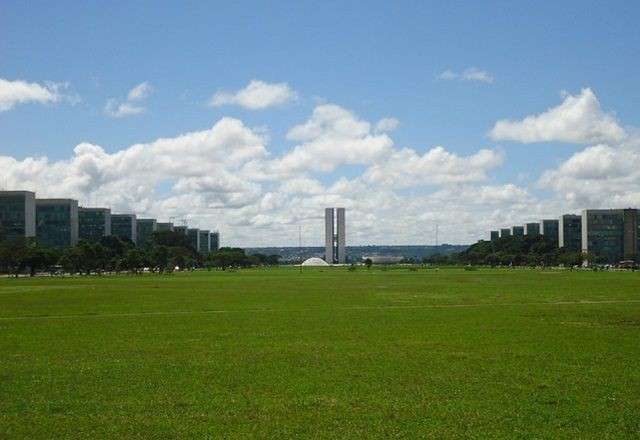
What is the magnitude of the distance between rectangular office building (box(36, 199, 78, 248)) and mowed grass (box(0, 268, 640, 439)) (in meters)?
170

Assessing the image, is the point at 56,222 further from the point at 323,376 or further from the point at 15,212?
the point at 323,376

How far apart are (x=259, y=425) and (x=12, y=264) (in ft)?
400

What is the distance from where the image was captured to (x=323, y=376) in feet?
56.4

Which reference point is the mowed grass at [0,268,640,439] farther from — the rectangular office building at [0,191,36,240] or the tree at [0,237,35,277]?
the rectangular office building at [0,191,36,240]

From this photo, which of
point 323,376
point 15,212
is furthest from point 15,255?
point 323,376

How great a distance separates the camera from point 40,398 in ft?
48.8

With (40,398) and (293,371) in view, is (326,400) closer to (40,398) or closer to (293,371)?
(293,371)

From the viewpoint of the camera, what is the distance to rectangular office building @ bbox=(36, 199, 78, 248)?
192 meters

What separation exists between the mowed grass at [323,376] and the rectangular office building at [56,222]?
170164mm

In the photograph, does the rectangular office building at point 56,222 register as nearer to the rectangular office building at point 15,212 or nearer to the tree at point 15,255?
the rectangular office building at point 15,212

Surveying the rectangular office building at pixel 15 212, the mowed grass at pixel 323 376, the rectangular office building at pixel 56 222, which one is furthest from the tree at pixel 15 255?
the mowed grass at pixel 323 376

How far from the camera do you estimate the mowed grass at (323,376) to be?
41.8 ft

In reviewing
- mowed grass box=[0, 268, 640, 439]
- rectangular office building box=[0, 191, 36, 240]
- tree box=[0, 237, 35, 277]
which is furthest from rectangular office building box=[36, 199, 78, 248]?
mowed grass box=[0, 268, 640, 439]

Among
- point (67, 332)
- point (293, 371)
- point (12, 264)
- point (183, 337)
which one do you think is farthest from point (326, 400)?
point (12, 264)
